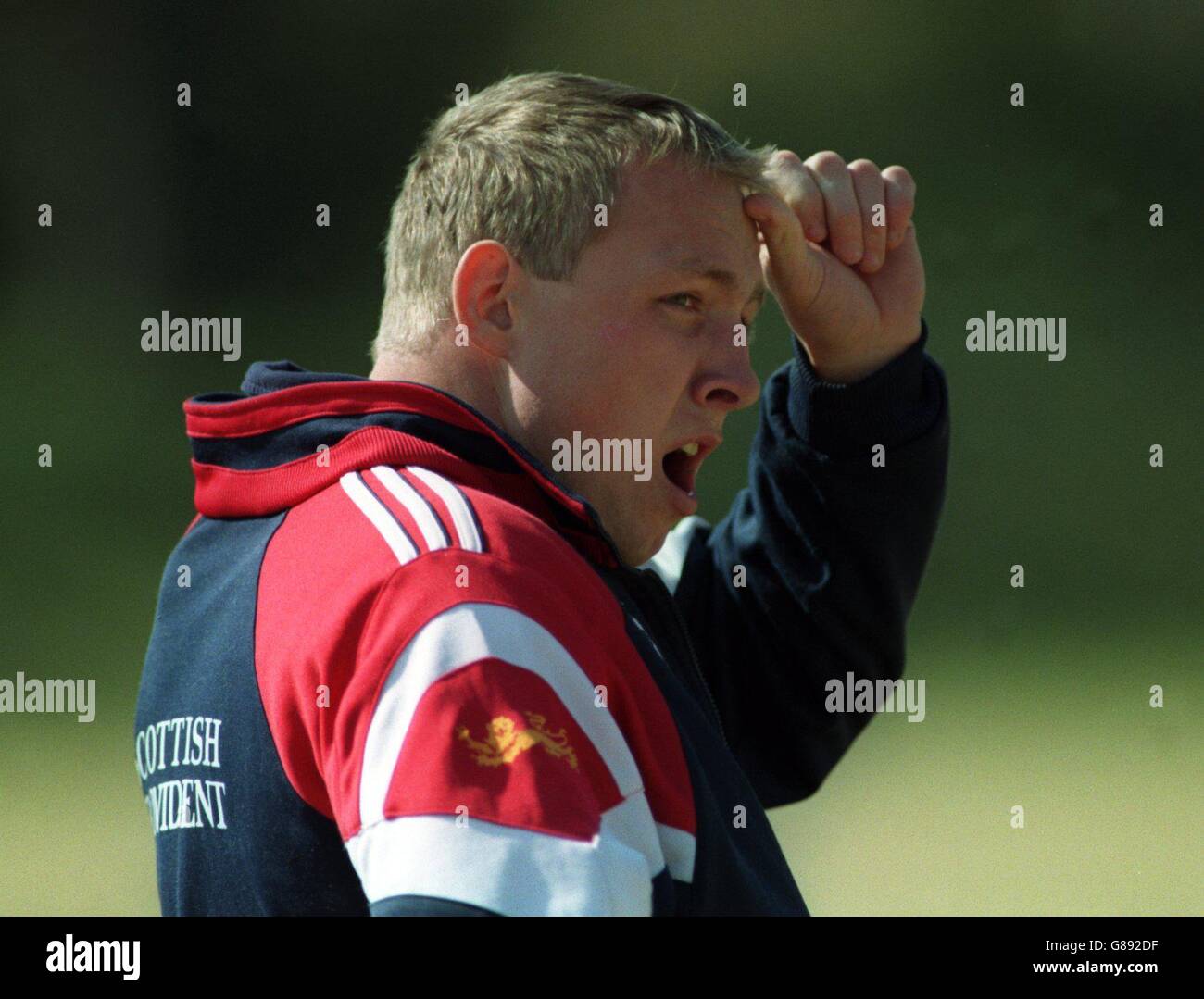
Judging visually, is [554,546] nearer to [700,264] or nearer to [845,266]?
[700,264]

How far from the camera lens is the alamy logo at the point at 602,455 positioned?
1.65 meters

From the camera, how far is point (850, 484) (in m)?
2.06

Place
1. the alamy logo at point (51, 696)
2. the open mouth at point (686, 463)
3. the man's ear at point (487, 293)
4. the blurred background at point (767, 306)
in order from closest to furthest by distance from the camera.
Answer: the man's ear at point (487, 293) → the open mouth at point (686, 463) → the alamy logo at point (51, 696) → the blurred background at point (767, 306)

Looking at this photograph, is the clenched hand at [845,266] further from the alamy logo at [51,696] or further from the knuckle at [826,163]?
the alamy logo at [51,696]

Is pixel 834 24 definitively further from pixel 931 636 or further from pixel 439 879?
pixel 439 879

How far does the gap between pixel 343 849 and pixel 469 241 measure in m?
0.72

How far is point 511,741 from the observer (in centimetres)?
114

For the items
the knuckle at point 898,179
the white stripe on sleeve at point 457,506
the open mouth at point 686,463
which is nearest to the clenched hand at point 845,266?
the knuckle at point 898,179

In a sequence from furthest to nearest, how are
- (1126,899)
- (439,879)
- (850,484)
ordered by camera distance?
(1126,899)
(850,484)
(439,879)

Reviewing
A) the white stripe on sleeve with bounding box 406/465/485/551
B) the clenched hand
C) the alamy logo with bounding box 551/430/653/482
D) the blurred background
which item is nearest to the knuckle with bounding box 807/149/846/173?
the clenched hand

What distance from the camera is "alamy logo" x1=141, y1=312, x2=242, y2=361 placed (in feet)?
20.1

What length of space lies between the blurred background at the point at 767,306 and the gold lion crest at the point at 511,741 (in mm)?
4432

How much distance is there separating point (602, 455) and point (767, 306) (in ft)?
15.5

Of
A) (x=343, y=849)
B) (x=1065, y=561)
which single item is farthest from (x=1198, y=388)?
(x=343, y=849)
